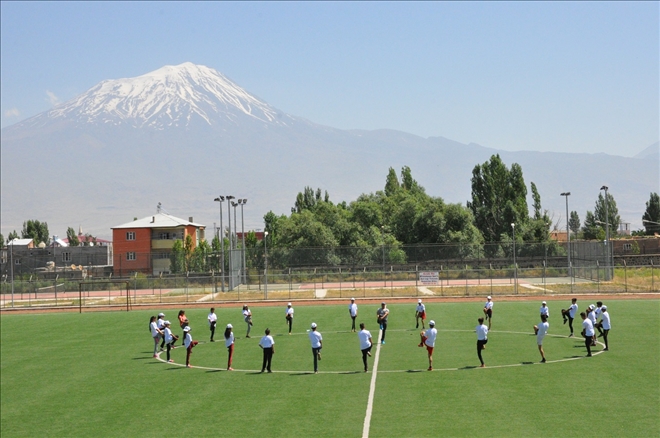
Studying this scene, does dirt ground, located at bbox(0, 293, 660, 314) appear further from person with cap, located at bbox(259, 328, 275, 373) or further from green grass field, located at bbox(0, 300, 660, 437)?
person with cap, located at bbox(259, 328, 275, 373)

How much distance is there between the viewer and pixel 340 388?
979 inches

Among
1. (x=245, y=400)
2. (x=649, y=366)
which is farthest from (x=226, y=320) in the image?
(x=649, y=366)

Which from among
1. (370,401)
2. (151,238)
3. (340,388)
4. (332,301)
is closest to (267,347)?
(340,388)

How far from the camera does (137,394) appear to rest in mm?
25453

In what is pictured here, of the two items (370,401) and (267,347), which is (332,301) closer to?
(267,347)

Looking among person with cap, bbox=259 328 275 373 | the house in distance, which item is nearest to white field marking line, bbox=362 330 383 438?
person with cap, bbox=259 328 275 373

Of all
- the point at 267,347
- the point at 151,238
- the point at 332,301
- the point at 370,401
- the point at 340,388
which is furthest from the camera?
the point at 151,238

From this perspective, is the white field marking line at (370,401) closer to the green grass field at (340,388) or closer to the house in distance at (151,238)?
the green grass field at (340,388)

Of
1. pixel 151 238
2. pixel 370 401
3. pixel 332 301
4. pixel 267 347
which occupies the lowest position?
pixel 370 401

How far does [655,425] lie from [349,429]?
806cm

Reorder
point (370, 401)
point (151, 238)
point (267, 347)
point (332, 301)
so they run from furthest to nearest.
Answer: point (151, 238) → point (332, 301) → point (267, 347) → point (370, 401)

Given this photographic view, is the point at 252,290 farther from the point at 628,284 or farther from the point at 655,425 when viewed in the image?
the point at 655,425

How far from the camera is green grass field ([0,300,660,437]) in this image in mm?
20500

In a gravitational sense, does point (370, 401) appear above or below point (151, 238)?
below
